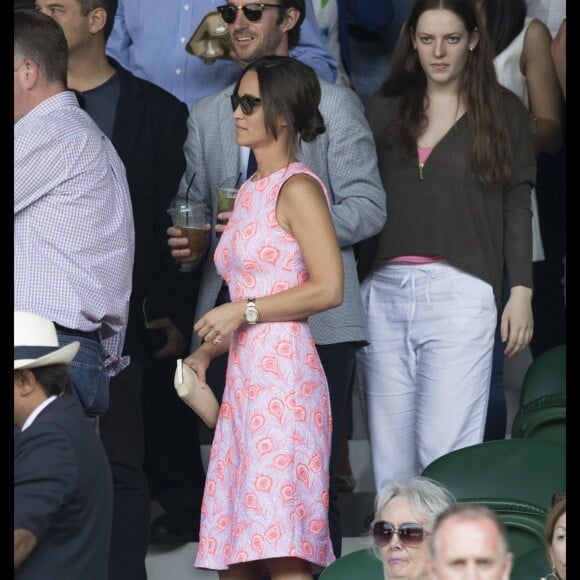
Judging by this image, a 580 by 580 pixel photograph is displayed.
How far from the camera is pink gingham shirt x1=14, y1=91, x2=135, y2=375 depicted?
14.4ft

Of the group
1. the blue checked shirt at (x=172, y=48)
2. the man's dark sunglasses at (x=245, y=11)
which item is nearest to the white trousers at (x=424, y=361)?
the man's dark sunglasses at (x=245, y=11)

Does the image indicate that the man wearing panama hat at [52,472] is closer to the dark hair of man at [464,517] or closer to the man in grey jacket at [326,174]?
the man in grey jacket at [326,174]

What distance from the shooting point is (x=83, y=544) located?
395 centimetres

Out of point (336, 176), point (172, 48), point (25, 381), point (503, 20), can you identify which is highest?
point (503, 20)

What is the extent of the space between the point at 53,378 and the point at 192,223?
103 centimetres

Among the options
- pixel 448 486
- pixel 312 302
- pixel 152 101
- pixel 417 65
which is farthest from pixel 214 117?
pixel 448 486

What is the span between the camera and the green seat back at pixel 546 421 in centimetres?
507

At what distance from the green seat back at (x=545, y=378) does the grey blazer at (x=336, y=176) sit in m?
0.70

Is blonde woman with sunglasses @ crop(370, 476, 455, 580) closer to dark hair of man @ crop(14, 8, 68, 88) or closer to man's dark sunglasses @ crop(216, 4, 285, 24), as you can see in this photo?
dark hair of man @ crop(14, 8, 68, 88)

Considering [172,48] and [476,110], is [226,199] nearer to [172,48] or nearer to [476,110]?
[476,110]

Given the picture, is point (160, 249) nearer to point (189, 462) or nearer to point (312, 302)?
point (189, 462)

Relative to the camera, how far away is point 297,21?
535 centimetres

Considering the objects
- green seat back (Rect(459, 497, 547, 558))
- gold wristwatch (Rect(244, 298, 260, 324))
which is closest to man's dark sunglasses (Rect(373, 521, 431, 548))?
green seat back (Rect(459, 497, 547, 558))

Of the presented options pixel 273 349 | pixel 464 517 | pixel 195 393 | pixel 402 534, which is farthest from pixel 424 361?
pixel 464 517
